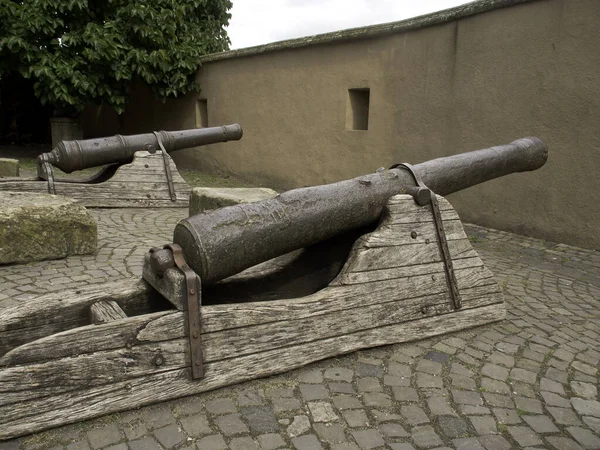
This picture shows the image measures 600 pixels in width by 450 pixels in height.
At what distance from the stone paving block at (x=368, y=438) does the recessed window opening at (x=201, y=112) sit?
11.7 m

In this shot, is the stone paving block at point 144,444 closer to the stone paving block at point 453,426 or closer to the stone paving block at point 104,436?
the stone paving block at point 104,436

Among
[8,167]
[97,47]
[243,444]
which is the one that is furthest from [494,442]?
[97,47]

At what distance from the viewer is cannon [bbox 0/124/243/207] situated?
7.19 meters

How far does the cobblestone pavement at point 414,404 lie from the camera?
2.29 metres

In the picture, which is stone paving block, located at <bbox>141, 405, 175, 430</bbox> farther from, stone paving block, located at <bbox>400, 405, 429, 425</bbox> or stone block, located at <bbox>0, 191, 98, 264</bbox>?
stone block, located at <bbox>0, 191, 98, 264</bbox>

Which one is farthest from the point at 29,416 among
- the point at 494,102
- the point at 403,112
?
the point at 403,112

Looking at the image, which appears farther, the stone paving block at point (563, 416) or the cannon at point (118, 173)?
the cannon at point (118, 173)

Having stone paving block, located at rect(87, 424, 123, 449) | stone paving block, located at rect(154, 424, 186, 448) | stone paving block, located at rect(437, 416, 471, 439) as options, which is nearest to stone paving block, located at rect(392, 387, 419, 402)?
stone paving block, located at rect(437, 416, 471, 439)

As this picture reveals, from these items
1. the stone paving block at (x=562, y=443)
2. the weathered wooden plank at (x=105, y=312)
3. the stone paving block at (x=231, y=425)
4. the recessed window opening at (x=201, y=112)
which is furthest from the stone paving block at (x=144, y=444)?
the recessed window opening at (x=201, y=112)

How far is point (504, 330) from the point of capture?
11.6ft

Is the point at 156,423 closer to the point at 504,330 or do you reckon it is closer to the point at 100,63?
the point at 504,330

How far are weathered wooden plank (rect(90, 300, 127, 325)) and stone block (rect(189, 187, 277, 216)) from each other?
318 cm

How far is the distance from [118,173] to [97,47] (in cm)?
523

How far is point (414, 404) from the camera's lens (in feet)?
8.60
